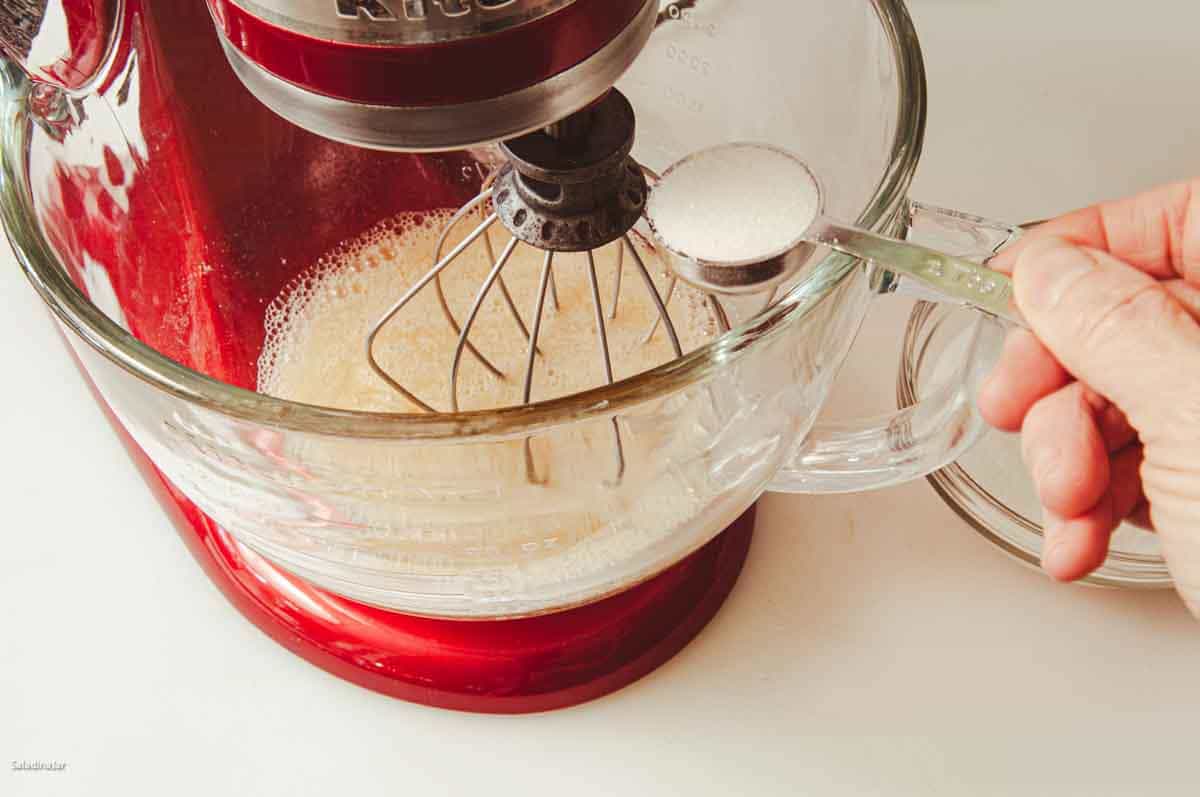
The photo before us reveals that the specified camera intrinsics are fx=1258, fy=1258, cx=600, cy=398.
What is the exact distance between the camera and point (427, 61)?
16.0 inches

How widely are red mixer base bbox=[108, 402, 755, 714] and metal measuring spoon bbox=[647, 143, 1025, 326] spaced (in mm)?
178

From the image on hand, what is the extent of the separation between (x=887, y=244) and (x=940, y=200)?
14.3 inches

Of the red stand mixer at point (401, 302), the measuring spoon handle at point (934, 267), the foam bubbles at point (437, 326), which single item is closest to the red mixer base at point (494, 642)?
the red stand mixer at point (401, 302)

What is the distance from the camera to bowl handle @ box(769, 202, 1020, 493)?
570mm

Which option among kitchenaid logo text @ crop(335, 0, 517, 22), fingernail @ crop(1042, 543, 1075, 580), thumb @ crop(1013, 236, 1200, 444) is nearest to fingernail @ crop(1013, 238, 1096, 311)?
thumb @ crop(1013, 236, 1200, 444)

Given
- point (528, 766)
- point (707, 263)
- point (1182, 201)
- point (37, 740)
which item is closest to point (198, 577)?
point (37, 740)

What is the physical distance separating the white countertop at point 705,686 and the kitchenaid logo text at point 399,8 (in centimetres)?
39

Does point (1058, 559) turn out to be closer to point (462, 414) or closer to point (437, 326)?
point (462, 414)

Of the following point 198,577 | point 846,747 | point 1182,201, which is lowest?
point 846,747

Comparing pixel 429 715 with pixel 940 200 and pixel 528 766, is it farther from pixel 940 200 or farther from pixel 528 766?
pixel 940 200

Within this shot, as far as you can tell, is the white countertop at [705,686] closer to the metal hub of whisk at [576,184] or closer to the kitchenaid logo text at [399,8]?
the metal hub of whisk at [576,184]

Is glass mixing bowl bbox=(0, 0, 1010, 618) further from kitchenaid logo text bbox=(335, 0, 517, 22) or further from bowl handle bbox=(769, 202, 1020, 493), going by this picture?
kitchenaid logo text bbox=(335, 0, 517, 22)

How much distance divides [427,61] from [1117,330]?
0.27m

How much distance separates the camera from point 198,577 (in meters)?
0.71
